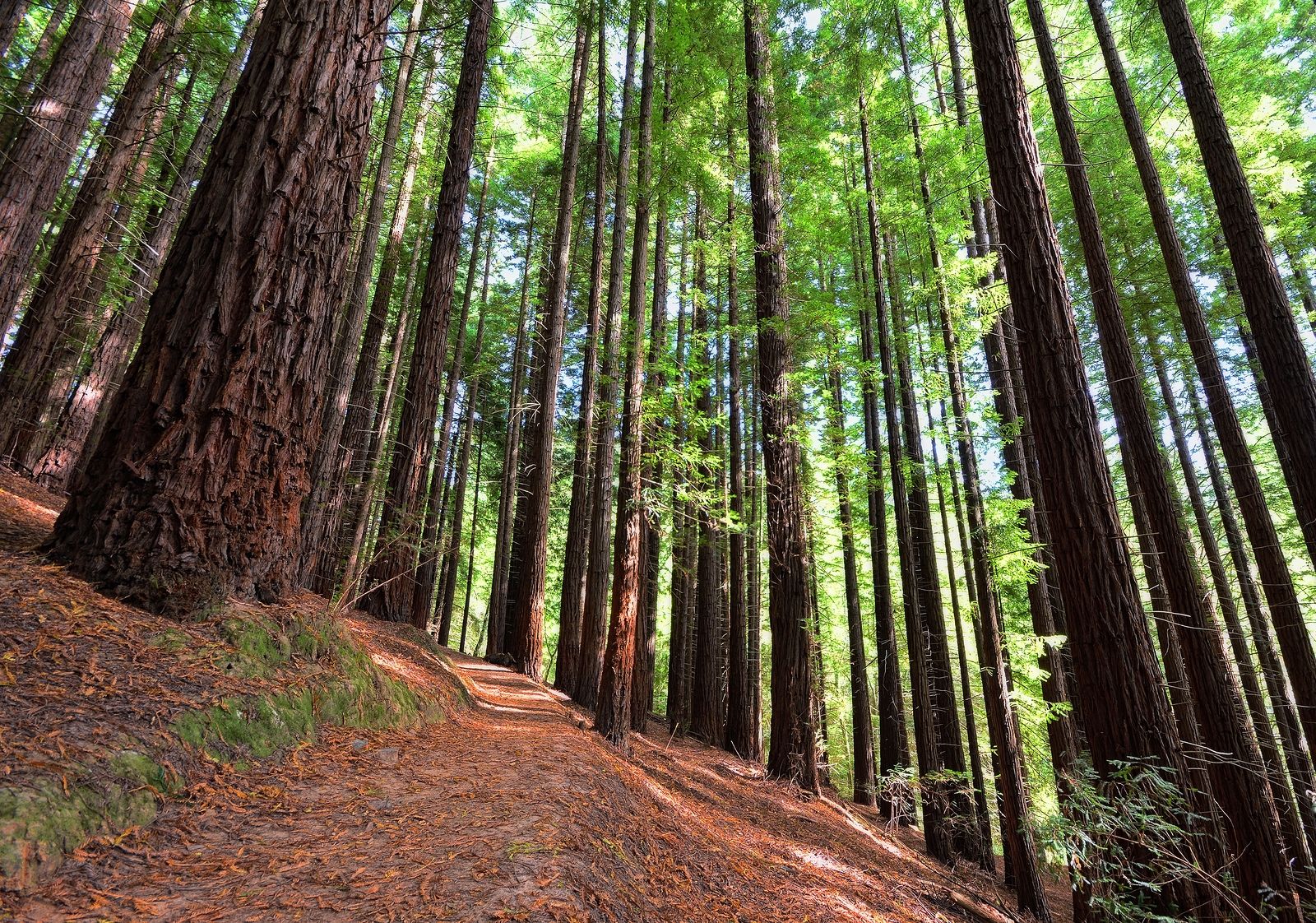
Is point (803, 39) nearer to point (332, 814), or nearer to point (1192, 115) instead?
point (1192, 115)

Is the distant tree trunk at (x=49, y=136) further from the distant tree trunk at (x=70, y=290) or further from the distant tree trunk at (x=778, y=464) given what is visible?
the distant tree trunk at (x=778, y=464)

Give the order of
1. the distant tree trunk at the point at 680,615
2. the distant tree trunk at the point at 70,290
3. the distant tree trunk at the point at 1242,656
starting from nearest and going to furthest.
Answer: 1. the distant tree trunk at the point at 70,290
2. the distant tree trunk at the point at 1242,656
3. the distant tree trunk at the point at 680,615

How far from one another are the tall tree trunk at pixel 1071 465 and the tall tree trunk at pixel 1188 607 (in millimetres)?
1407

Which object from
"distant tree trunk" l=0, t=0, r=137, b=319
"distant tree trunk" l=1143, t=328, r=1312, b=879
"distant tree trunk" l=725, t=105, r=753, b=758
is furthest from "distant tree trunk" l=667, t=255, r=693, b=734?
"distant tree trunk" l=0, t=0, r=137, b=319

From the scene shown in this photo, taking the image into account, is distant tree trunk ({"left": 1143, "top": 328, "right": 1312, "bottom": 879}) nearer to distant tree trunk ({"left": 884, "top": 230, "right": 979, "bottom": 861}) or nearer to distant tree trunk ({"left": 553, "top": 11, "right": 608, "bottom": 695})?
distant tree trunk ({"left": 884, "top": 230, "right": 979, "bottom": 861})

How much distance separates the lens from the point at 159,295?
3.15 m

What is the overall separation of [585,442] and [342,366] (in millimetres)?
3380

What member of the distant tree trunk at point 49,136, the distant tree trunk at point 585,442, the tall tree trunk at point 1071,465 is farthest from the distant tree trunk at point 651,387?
the distant tree trunk at point 49,136

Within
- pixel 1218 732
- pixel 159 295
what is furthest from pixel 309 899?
pixel 1218 732

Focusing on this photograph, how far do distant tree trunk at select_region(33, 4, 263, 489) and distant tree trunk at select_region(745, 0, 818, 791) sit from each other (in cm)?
721

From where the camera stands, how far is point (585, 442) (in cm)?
862

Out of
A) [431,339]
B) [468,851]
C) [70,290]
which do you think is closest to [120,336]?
[70,290]

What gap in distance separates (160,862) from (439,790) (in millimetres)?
1409

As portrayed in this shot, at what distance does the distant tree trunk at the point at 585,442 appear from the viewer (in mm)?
8867
